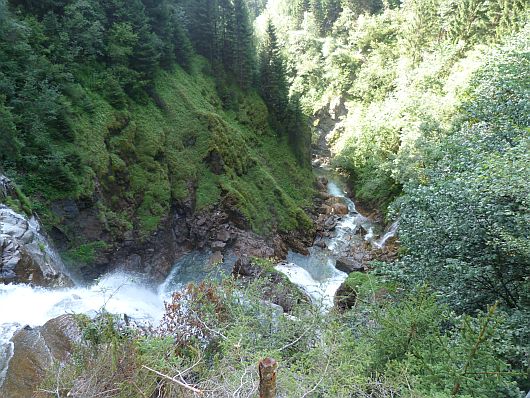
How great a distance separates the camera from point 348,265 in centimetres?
2041

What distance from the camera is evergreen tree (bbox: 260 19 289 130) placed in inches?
1219

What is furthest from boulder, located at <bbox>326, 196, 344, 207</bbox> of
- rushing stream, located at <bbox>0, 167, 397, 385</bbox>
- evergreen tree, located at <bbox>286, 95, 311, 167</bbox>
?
evergreen tree, located at <bbox>286, 95, 311, 167</bbox>

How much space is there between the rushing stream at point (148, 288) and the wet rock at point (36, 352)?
0.21m

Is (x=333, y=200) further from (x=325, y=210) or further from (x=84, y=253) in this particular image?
(x=84, y=253)

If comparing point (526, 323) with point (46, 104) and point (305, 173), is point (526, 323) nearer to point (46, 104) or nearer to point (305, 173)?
point (46, 104)

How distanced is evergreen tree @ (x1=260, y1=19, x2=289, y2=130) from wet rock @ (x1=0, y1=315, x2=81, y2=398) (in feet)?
82.4

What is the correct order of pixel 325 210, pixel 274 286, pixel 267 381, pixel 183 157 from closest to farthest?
pixel 267 381 < pixel 274 286 < pixel 183 157 < pixel 325 210

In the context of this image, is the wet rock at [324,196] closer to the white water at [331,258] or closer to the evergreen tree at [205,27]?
the white water at [331,258]

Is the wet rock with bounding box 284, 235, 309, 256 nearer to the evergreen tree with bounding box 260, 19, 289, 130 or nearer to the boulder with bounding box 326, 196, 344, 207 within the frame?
the boulder with bounding box 326, 196, 344, 207

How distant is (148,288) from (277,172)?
49.5ft

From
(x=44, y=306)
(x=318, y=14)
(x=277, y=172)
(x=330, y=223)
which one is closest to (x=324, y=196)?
(x=277, y=172)

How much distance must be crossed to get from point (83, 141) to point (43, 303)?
883 centimetres

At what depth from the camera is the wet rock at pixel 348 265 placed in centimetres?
2012

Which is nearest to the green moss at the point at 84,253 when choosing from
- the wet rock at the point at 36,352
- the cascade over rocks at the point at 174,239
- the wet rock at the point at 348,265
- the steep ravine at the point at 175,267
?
the cascade over rocks at the point at 174,239
